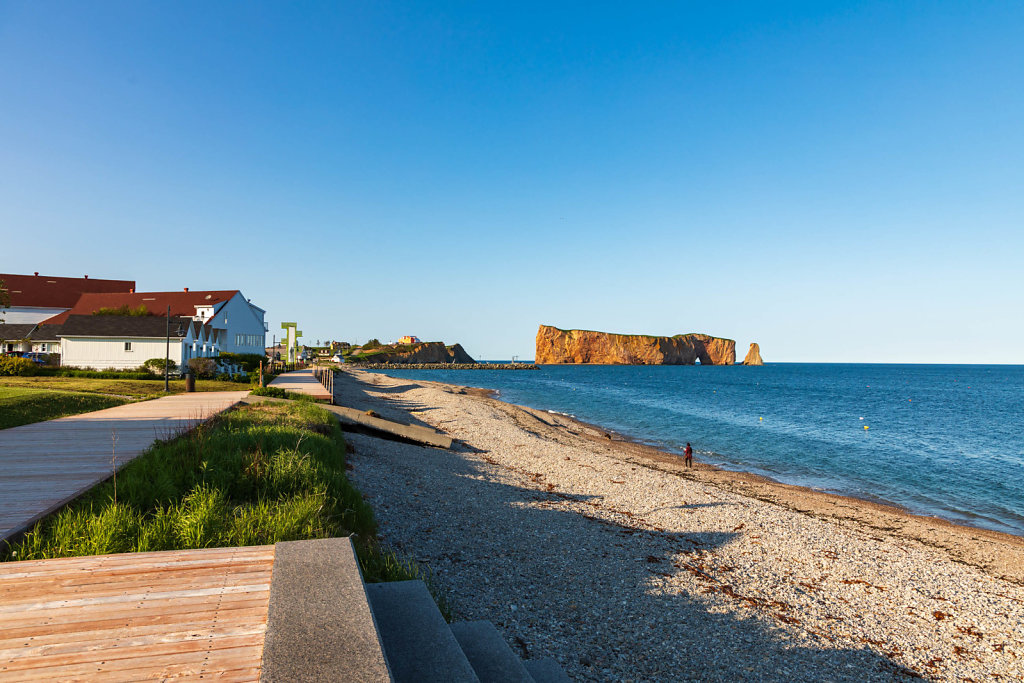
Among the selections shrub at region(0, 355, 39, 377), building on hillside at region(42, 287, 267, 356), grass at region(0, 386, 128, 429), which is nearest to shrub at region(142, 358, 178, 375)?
shrub at region(0, 355, 39, 377)

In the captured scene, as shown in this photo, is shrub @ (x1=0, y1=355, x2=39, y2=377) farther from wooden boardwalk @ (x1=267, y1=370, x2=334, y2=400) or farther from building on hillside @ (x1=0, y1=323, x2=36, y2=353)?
building on hillside @ (x1=0, y1=323, x2=36, y2=353)

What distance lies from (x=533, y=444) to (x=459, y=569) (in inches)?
551

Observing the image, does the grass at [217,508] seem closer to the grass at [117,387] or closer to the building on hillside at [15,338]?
the grass at [117,387]

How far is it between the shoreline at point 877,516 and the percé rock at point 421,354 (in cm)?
13099

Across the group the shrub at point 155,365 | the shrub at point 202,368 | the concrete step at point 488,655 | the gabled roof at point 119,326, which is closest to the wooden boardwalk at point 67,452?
the concrete step at point 488,655

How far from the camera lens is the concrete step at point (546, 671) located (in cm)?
474

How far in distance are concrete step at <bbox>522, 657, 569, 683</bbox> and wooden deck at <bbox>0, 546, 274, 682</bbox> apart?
104 inches

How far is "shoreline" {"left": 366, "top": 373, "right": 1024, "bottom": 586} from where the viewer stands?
475 inches

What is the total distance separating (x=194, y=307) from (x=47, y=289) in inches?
1044

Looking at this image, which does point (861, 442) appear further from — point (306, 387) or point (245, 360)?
point (245, 360)

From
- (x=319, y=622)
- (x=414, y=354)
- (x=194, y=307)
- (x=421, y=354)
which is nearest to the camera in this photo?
(x=319, y=622)

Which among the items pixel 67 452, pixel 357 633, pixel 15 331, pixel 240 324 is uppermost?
pixel 240 324

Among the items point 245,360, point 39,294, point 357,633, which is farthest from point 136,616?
point 39,294

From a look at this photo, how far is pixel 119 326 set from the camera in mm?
35000
